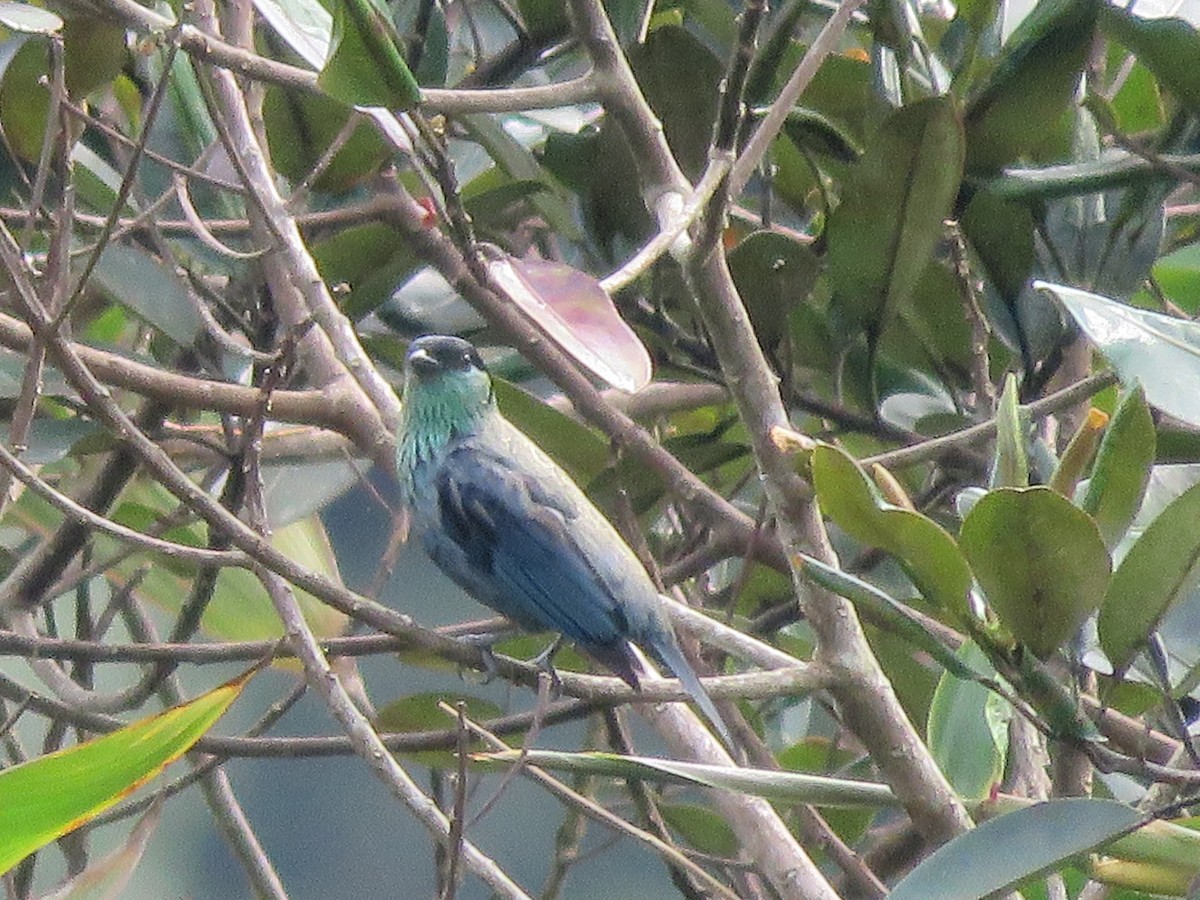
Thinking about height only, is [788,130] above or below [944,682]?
above

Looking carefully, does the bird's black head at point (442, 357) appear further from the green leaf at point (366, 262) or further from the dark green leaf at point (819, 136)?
the dark green leaf at point (819, 136)

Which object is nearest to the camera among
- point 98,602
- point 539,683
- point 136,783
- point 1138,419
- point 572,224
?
point 1138,419

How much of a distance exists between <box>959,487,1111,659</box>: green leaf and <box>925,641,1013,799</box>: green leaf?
10.5 inches

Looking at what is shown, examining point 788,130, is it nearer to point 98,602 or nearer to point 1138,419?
point 1138,419

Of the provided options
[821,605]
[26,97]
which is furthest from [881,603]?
[26,97]

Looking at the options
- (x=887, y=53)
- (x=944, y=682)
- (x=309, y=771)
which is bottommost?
(x=309, y=771)

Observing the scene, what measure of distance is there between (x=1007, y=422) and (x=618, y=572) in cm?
103

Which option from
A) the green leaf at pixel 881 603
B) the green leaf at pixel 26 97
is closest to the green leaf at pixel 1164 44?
the green leaf at pixel 881 603

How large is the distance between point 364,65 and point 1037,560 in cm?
67

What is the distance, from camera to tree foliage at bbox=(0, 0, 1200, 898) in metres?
1.29

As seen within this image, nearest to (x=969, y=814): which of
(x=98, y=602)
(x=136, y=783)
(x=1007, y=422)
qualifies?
(x=1007, y=422)

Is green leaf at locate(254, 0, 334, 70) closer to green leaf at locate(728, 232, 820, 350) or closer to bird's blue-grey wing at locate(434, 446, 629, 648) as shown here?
green leaf at locate(728, 232, 820, 350)

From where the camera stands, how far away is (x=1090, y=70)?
1984 millimetres

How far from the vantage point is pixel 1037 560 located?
119cm
